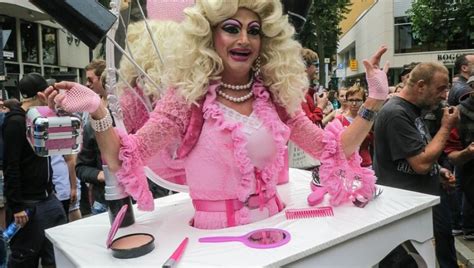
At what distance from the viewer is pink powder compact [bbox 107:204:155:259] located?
1391mm

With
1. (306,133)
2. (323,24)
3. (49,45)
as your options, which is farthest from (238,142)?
(323,24)

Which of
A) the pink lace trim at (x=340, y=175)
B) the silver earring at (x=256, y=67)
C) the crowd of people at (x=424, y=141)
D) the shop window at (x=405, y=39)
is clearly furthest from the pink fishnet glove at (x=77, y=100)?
the shop window at (x=405, y=39)

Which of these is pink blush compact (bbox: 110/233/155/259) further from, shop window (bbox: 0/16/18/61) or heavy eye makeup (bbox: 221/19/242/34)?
shop window (bbox: 0/16/18/61)

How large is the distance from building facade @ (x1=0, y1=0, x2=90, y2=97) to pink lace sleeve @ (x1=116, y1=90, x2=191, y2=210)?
1047 cm

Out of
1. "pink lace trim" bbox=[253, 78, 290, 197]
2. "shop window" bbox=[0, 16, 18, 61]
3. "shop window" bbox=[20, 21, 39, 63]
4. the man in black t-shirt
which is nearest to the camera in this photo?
"pink lace trim" bbox=[253, 78, 290, 197]

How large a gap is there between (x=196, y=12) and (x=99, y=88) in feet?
5.47

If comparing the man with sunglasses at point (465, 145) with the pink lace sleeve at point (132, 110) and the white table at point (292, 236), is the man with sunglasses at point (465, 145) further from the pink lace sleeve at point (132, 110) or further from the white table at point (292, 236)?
the pink lace sleeve at point (132, 110)

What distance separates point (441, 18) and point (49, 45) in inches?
570

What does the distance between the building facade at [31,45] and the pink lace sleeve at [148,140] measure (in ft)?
34.4

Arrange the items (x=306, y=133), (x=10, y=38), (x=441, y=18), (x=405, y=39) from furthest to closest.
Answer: (x=405, y=39) → (x=441, y=18) → (x=10, y=38) → (x=306, y=133)

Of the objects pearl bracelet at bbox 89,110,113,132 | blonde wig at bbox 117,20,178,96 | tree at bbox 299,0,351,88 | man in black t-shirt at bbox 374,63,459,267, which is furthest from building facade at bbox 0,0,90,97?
pearl bracelet at bbox 89,110,113,132

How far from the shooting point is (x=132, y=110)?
2.04 m

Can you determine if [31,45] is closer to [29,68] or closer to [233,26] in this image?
[29,68]

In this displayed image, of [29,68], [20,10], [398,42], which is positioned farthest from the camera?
[398,42]
